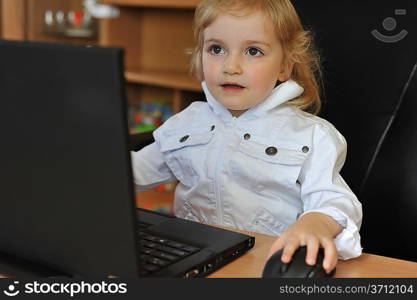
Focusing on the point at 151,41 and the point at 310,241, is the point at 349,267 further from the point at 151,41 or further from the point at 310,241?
the point at 151,41

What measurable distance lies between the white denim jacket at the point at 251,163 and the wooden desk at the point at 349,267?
0.14 meters

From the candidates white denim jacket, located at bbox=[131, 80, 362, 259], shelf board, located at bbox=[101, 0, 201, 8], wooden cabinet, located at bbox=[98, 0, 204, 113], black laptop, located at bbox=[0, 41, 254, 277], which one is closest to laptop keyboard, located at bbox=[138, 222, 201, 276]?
black laptop, located at bbox=[0, 41, 254, 277]

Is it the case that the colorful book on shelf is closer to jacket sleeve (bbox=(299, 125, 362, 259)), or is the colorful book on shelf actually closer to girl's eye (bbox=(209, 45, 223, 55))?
girl's eye (bbox=(209, 45, 223, 55))

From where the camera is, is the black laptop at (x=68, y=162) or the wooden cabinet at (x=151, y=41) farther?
the wooden cabinet at (x=151, y=41)

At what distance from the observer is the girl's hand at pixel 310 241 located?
688mm

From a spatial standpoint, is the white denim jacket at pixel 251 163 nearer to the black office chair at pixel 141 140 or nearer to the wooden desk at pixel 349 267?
the black office chair at pixel 141 140

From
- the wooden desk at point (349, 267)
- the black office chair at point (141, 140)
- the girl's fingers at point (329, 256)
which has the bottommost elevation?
the wooden desk at point (349, 267)

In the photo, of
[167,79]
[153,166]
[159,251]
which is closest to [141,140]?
[153,166]

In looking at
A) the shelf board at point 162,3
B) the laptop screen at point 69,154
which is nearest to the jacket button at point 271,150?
the laptop screen at point 69,154

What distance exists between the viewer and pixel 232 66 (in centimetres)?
102

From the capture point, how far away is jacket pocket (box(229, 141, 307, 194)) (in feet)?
3.31

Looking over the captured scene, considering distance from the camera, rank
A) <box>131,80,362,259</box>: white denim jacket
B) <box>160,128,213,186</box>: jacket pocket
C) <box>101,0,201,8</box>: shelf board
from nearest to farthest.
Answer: <box>131,80,362,259</box>: white denim jacket < <box>160,128,213,186</box>: jacket pocket < <box>101,0,201,8</box>: shelf board

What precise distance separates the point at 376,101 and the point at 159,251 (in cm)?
65

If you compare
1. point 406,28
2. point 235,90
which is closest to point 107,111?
point 235,90
